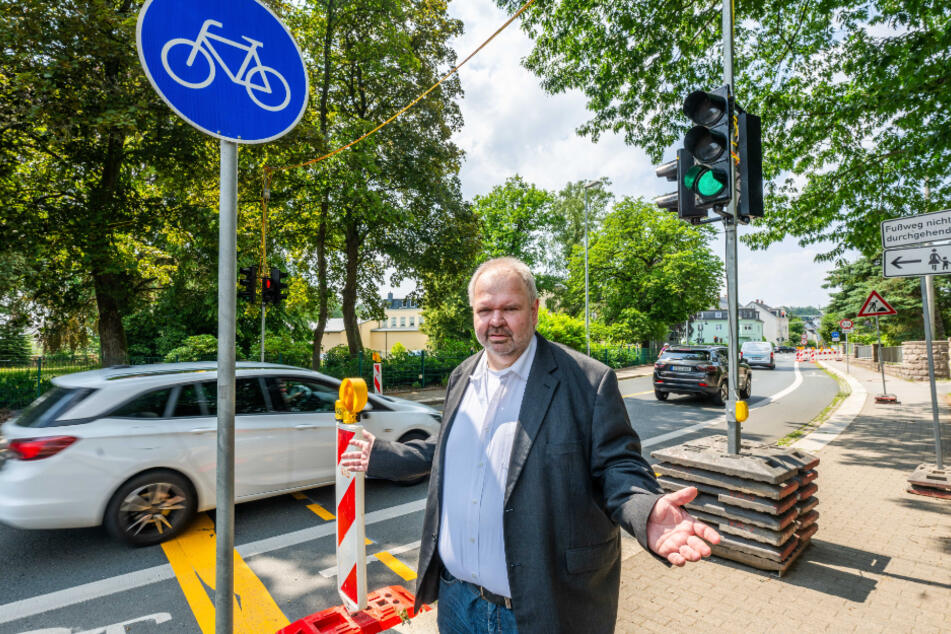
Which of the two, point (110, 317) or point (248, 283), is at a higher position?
point (248, 283)

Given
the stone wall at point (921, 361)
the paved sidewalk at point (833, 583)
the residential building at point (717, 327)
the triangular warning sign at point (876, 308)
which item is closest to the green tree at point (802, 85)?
the triangular warning sign at point (876, 308)

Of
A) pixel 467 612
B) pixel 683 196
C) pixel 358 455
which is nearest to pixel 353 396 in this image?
pixel 358 455

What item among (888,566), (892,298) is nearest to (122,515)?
(888,566)

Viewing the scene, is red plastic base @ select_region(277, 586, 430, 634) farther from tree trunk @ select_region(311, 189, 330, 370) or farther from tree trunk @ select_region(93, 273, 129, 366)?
tree trunk @ select_region(311, 189, 330, 370)

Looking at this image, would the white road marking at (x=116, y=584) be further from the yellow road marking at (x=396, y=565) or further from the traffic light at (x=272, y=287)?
the traffic light at (x=272, y=287)

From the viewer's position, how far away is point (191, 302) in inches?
556

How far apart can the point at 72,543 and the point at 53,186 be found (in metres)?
10.6

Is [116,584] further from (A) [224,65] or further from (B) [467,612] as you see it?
(A) [224,65]

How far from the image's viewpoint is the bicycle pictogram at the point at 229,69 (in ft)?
5.62

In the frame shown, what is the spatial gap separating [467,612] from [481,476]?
49 centimetres

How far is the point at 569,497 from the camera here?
152 cm

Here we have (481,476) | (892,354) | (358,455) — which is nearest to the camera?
(481,476)

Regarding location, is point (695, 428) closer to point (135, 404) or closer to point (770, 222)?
point (770, 222)

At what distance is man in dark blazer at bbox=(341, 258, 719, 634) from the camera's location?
4.85 ft
